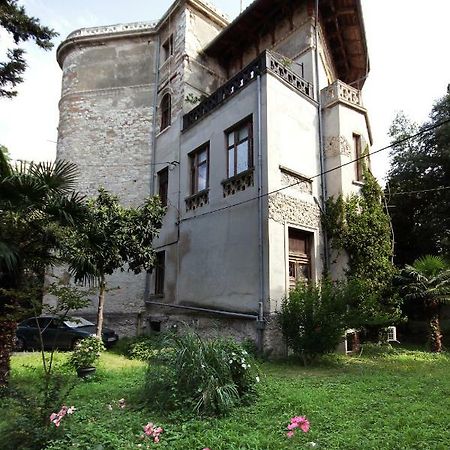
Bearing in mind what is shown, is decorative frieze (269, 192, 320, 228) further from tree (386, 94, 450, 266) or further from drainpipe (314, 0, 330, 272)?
tree (386, 94, 450, 266)

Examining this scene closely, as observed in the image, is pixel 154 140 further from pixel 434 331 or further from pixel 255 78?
pixel 434 331

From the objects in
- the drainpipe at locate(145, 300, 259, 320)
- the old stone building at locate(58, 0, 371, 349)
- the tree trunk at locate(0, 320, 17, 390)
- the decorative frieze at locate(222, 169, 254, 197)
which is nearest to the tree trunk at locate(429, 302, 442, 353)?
the old stone building at locate(58, 0, 371, 349)

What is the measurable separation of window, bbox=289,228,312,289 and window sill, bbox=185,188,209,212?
11.3ft

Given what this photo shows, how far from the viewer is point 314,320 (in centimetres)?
920

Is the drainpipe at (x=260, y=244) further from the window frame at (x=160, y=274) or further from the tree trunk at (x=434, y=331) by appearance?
the window frame at (x=160, y=274)

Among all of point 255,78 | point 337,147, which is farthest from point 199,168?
point 337,147

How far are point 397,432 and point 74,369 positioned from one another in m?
7.19

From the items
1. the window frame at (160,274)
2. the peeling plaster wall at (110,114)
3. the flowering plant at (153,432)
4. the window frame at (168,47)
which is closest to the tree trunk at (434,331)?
the window frame at (160,274)

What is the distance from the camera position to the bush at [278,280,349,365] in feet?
30.0

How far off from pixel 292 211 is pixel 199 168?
4.69 meters

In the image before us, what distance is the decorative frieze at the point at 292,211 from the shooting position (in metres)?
11.1

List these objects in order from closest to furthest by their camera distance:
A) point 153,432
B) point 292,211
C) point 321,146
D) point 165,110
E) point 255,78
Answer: point 153,432 → point 292,211 → point 255,78 → point 321,146 → point 165,110

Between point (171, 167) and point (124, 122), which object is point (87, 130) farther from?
point (171, 167)

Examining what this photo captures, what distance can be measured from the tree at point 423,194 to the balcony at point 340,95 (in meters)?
5.28
